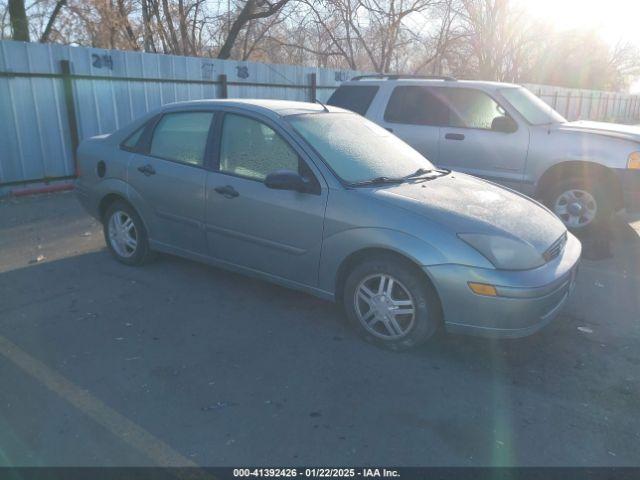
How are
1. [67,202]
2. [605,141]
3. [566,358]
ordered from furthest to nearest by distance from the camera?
[67,202]
[605,141]
[566,358]

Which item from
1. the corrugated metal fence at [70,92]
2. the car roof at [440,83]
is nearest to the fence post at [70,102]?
the corrugated metal fence at [70,92]

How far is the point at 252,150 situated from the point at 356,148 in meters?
0.86

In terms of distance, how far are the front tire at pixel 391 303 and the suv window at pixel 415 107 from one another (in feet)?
14.2

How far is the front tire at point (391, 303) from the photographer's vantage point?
3.51m

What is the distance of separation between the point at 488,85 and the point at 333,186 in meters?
4.24

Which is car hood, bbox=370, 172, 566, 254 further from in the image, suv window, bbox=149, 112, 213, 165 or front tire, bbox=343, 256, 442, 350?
suv window, bbox=149, 112, 213, 165

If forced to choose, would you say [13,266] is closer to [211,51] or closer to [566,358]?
[566,358]

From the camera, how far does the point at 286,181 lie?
385cm

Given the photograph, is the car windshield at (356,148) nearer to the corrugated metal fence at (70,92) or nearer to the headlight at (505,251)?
the headlight at (505,251)

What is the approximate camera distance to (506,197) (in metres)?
4.25

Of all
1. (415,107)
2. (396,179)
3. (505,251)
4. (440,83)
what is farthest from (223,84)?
(505,251)

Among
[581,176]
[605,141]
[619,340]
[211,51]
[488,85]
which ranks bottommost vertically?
[619,340]

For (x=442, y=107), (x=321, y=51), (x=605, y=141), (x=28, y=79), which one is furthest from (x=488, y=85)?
(x=321, y=51)

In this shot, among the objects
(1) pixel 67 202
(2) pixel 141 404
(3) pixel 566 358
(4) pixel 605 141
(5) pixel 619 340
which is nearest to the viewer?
(2) pixel 141 404
